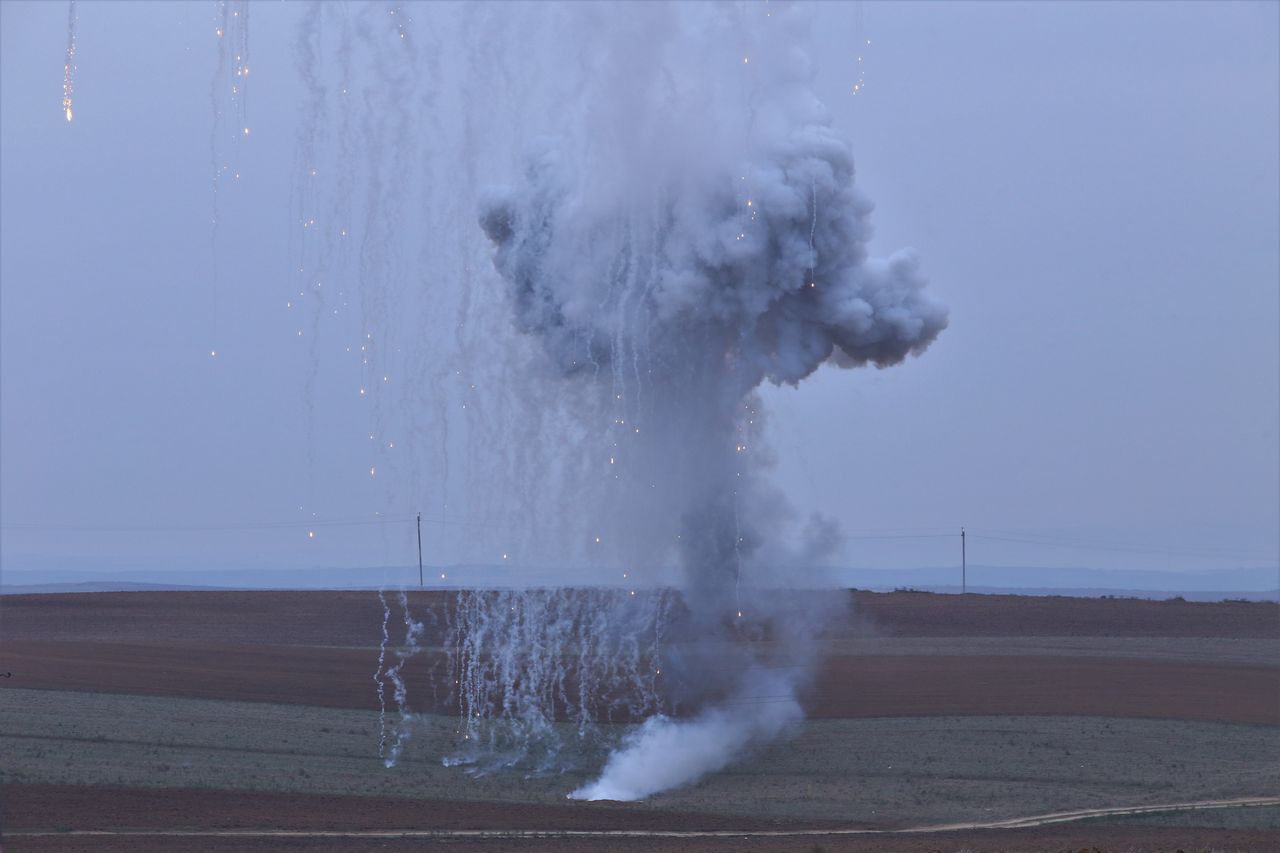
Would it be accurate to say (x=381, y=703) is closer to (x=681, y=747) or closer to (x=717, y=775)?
(x=681, y=747)

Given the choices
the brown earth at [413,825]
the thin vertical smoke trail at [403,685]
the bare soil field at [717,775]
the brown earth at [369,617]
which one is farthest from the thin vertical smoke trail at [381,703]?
the brown earth at [413,825]

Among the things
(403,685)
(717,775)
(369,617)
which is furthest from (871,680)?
(369,617)

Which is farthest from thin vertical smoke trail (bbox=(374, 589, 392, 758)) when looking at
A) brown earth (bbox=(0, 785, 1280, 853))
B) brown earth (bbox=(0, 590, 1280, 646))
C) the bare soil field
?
brown earth (bbox=(0, 785, 1280, 853))

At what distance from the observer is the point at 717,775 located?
4494 centimetres

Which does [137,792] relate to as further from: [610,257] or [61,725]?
[610,257]

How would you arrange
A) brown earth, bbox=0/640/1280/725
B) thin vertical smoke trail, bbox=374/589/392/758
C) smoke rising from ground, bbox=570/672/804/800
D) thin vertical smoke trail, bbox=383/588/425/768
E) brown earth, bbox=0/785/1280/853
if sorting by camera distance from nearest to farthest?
brown earth, bbox=0/785/1280/853 → smoke rising from ground, bbox=570/672/804/800 → thin vertical smoke trail, bbox=383/588/425/768 → thin vertical smoke trail, bbox=374/589/392/758 → brown earth, bbox=0/640/1280/725

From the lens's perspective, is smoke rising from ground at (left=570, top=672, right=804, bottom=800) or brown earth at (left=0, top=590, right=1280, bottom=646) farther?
brown earth at (left=0, top=590, right=1280, bottom=646)

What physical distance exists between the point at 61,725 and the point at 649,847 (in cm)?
2240

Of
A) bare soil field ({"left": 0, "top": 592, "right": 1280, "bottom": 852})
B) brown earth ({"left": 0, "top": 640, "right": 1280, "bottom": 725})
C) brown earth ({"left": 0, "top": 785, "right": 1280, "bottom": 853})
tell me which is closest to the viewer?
brown earth ({"left": 0, "top": 785, "right": 1280, "bottom": 853})

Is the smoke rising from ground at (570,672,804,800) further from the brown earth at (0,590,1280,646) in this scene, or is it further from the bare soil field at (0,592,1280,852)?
the brown earth at (0,590,1280,646)

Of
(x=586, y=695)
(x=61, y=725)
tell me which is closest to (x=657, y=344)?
(x=586, y=695)

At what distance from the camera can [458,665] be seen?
5872cm

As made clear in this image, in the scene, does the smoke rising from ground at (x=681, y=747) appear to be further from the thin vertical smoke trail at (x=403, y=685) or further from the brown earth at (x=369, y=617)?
the brown earth at (x=369, y=617)

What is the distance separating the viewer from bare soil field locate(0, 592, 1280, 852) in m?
35.7
